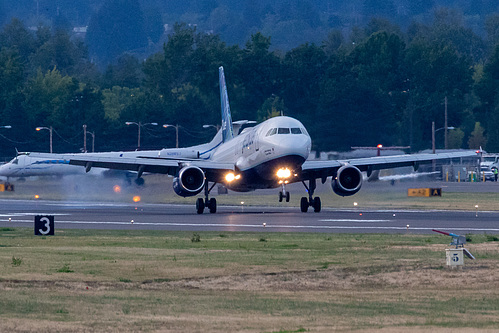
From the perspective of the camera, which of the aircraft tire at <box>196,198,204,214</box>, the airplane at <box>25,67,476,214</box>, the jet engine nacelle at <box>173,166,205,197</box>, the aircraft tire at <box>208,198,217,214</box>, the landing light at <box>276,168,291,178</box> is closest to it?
the airplane at <box>25,67,476,214</box>

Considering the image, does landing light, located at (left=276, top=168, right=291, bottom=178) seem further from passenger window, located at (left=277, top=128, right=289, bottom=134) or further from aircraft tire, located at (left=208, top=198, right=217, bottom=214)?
aircraft tire, located at (left=208, top=198, right=217, bottom=214)

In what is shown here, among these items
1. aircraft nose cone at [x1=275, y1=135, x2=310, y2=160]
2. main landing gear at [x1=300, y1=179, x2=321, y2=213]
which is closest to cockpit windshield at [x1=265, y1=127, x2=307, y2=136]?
aircraft nose cone at [x1=275, y1=135, x2=310, y2=160]

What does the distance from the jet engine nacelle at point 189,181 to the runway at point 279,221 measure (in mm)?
1453

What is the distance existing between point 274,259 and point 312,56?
154149 mm

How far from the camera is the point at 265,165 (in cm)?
5075

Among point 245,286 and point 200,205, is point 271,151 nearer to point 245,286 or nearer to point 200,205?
point 200,205

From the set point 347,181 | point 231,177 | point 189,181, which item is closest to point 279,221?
point 189,181

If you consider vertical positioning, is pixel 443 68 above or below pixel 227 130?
above

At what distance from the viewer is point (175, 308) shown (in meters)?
18.5

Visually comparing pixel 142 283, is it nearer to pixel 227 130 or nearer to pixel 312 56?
pixel 227 130

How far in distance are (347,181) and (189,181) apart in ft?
28.5

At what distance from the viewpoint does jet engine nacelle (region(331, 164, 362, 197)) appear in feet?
174

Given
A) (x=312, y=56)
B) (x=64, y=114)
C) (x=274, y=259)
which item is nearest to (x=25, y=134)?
(x=64, y=114)

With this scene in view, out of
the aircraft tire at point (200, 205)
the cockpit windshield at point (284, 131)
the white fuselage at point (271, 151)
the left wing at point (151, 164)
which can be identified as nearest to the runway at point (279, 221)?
the aircraft tire at point (200, 205)
